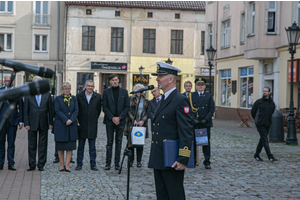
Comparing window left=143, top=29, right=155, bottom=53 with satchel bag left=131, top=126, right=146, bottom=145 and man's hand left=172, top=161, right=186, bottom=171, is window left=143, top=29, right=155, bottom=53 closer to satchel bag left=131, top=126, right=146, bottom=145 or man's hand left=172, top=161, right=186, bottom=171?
satchel bag left=131, top=126, right=146, bottom=145

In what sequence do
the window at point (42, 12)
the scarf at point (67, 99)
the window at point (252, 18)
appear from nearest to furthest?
1. the scarf at point (67, 99)
2. the window at point (252, 18)
3. the window at point (42, 12)

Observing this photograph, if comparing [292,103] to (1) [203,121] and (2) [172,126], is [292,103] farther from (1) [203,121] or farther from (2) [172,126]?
(2) [172,126]

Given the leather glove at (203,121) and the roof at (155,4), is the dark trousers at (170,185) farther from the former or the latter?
the roof at (155,4)

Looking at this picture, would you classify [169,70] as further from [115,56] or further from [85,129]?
[115,56]

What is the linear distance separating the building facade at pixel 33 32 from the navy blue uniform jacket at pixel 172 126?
1571 inches

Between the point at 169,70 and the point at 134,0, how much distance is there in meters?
39.8

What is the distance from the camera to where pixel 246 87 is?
89.2 feet

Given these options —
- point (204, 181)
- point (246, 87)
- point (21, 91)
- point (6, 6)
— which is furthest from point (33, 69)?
point (6, 6)

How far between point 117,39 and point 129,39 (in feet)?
3.90

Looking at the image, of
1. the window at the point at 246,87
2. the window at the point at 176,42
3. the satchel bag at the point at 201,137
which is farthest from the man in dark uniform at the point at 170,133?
the window at the point at 176,42

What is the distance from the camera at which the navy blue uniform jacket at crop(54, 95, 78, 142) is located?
9000 mm

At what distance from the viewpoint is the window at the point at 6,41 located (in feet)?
141

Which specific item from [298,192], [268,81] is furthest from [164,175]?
[268,81]

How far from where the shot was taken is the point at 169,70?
4539mm
